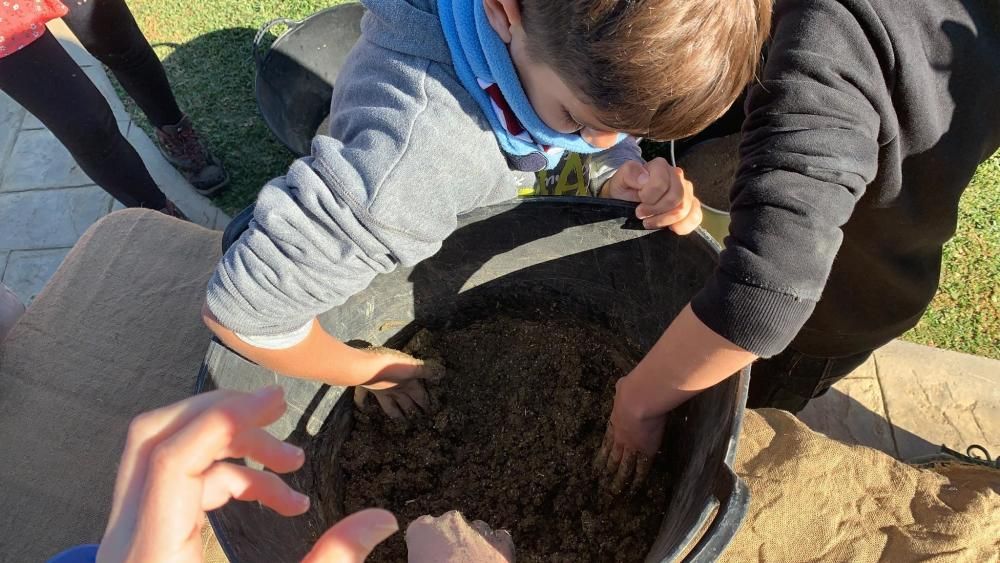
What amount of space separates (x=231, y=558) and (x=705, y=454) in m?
0.61

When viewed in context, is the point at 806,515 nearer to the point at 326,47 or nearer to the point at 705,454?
the point at 705,454

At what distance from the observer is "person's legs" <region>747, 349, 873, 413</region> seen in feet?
4.65

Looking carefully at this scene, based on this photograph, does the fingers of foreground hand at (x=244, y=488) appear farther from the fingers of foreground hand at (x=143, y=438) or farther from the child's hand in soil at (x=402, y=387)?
the child's hand in soil at (x=402, y=387)

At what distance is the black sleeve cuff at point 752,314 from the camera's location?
74 centimetres

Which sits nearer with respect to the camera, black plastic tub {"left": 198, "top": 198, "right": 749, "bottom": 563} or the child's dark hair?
the child's dark hair

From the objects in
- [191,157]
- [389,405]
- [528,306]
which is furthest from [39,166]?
[528,306]

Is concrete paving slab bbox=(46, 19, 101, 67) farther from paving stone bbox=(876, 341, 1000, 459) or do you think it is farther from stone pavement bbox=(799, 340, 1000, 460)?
paving stone bbox=(876, 341, 1000, 459)

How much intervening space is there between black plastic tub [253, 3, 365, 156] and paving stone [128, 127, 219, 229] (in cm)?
45

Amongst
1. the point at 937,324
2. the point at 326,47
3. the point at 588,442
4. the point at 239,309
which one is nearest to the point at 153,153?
the point at 326,47

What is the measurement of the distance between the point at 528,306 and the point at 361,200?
1.88 feet

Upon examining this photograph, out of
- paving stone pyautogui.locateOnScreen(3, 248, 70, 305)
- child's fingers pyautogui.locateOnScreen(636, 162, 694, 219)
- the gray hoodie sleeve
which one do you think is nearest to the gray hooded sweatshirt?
the gray hoodie sleeve

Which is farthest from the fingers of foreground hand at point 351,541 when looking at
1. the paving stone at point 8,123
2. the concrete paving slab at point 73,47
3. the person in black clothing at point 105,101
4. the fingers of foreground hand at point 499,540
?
the concrete paving slab at point 73,47

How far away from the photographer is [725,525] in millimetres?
706

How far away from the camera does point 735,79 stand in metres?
0.75
